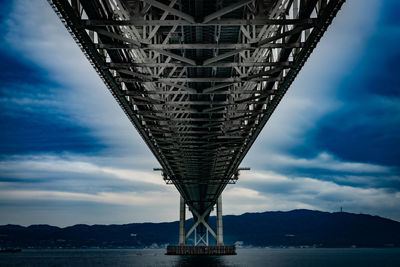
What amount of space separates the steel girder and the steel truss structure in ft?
0.11

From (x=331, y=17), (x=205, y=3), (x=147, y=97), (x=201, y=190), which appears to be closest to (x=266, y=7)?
(x=205, y=3)

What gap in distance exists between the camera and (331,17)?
1374cm

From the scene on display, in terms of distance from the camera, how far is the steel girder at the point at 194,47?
14.4 metres

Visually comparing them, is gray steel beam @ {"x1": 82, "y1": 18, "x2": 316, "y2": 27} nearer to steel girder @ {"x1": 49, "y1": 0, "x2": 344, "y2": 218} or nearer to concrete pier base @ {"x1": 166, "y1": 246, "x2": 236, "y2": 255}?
steel girder @ {"x1": 49, "y1": 0, "x2": 344, "y2": 218}

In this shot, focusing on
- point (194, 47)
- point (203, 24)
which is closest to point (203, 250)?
point (194, 47)

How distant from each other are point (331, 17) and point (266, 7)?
4.30 metres

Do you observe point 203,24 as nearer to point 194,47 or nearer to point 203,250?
point 194,47

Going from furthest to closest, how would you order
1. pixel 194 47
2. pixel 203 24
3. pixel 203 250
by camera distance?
pixel 203 250 → pixel 194 47 → pixel 203 24

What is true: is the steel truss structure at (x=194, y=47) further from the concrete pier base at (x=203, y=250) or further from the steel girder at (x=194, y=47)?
the concrete pier base at (x=203, y=250)

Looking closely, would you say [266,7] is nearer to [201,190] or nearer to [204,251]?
[201,190]

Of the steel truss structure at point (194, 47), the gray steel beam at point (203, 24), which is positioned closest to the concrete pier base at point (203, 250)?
the steel truss structure at point (194, 47)

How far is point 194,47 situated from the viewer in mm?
16406

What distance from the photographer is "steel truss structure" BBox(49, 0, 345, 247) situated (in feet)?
47.3

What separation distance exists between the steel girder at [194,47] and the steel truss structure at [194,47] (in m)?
0.03
